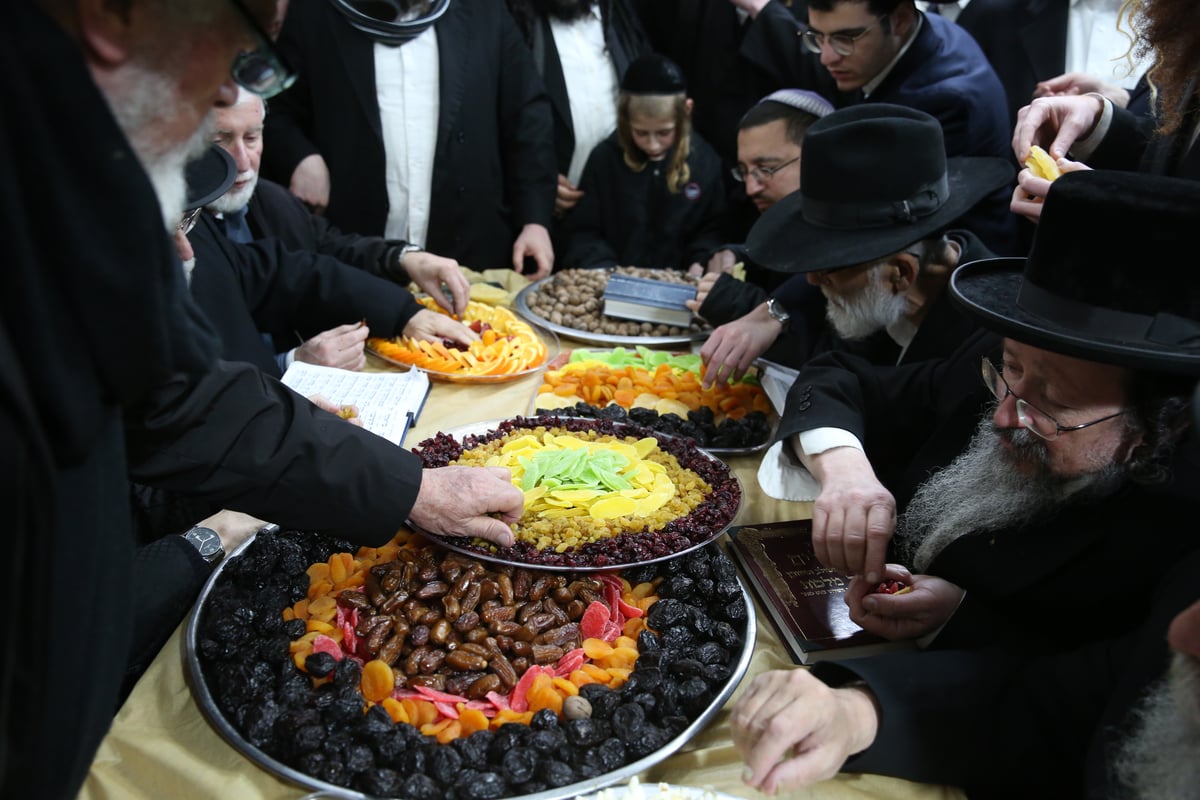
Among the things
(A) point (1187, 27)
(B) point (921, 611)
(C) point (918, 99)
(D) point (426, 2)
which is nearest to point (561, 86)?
(D) point (426, 2)

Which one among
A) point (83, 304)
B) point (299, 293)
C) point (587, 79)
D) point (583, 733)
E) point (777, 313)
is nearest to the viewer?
point (83, 304)

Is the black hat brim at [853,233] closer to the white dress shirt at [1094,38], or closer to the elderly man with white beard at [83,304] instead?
Result: the white dress shirt at [1094,38]

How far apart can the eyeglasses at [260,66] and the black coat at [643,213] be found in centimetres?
353

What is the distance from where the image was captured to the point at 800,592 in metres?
1.82

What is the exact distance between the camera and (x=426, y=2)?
3869mm

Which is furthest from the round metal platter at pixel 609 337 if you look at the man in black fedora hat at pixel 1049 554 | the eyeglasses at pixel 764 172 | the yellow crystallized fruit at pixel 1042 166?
the man in black fedora hat at pixel 1049 554

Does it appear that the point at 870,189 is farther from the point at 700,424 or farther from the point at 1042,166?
the point at 700,424

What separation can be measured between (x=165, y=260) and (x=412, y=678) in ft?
3.13

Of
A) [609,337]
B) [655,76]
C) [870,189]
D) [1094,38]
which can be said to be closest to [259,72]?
[870,189]

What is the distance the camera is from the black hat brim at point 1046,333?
1.26 metres

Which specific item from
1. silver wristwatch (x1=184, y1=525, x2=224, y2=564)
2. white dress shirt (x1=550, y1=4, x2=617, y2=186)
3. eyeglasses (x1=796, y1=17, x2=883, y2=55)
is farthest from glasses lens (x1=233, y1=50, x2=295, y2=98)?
white dress shirt (x1=550, y1=4, x2=617, y2=186)

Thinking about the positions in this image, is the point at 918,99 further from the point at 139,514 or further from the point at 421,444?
the point at 139,514

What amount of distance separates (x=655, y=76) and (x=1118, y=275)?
10.9 ft

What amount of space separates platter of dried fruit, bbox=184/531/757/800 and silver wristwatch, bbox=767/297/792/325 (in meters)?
1.26
